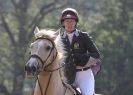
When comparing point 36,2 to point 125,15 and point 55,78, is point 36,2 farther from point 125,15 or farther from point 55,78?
point 55,78

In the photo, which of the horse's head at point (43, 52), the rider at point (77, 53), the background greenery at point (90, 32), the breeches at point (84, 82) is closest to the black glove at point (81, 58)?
the rider at point (77, 53)

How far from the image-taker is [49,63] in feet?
28.8

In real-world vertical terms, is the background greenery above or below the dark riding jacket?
below

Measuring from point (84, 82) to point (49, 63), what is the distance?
112cm

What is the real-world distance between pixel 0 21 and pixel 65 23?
29.5m

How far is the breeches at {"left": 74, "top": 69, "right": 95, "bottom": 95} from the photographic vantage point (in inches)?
378

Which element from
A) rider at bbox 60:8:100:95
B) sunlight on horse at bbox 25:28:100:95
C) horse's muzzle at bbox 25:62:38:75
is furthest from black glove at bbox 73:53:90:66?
horse's muzzle at bbox 25:62:38:75

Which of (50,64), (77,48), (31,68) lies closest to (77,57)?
(77,48)

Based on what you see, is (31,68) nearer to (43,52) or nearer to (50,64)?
(43,52)

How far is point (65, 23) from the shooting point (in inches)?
374

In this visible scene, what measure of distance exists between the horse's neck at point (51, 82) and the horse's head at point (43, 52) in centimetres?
17

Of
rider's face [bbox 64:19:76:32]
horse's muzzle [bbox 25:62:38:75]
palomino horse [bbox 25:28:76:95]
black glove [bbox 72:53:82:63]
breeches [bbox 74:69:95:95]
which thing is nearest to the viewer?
horse's muzzle [bbox 25:62:38:75]

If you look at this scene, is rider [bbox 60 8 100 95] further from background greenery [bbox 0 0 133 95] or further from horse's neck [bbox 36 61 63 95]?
background greenery [bbox 0 0 133 95]

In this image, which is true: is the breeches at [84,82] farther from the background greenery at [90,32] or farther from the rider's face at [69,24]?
the background greenery at [90,32]
